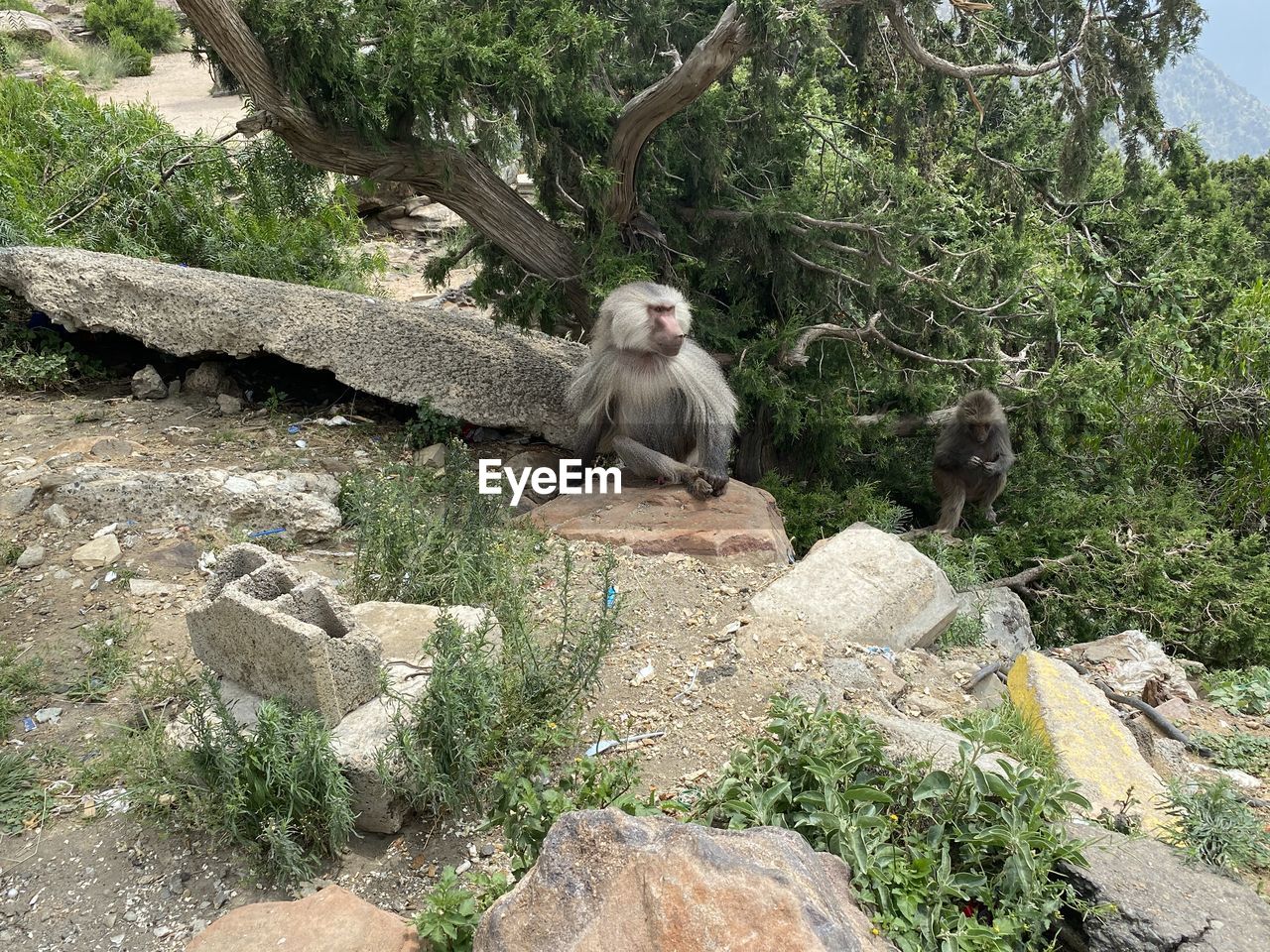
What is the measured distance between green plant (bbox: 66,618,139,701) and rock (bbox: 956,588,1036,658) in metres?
4.53

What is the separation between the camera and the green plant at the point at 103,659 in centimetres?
375

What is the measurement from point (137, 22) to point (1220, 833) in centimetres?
2281

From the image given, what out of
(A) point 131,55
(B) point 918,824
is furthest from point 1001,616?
(A) point 131,55

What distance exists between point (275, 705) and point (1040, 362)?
703 cm

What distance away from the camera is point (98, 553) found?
182 inches

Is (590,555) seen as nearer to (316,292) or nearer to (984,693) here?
(984,693)

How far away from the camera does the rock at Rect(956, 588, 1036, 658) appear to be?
6.04 meters

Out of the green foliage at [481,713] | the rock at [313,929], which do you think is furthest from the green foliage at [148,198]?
the rock at [313,929]

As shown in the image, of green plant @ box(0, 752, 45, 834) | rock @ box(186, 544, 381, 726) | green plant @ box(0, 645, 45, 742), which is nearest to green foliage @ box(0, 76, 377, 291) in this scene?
green plant @ box(0, 645, 45, 742)

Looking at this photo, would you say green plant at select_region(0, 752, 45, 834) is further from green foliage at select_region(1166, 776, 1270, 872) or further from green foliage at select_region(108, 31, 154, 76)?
green foliage at select_region(108, 31, 154, 76)

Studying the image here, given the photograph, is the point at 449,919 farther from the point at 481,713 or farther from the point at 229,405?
the point at 229,405

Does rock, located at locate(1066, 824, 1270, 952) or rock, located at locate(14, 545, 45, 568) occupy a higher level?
rock, located at locate(1066, 824, 1270, 952)

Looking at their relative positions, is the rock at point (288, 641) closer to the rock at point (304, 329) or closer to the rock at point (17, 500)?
the rock at point (17, 500)

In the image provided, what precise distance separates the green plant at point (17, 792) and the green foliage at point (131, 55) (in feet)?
60.1
